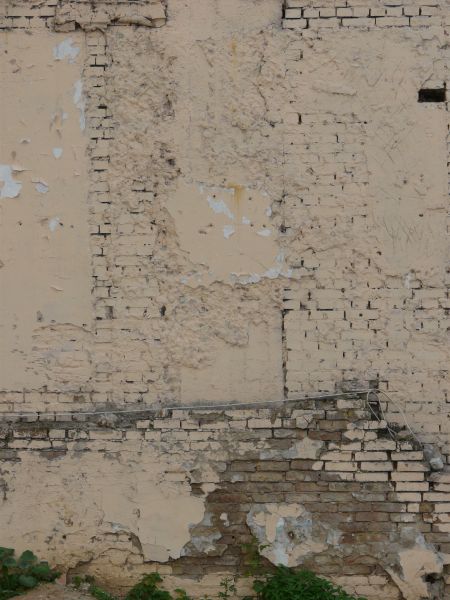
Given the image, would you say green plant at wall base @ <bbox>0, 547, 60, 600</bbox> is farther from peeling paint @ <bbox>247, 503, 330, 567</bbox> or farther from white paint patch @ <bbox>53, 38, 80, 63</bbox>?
white paint patch @ <bbox>53, 38, 80, 63</bbox>

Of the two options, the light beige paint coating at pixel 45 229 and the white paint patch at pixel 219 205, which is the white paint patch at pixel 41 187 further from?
the white paint patch at pixel 219 205

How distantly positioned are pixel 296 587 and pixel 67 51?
11.3 feet

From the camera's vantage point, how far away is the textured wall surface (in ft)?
14.7

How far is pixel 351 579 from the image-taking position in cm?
443

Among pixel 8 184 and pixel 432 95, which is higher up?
pixel 432 95

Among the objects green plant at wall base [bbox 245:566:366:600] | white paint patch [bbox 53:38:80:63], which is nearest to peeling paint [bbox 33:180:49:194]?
white paint patch [bbox 53:38:80:63]

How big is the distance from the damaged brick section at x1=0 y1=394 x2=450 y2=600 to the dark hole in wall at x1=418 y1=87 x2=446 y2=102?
187 centimetres

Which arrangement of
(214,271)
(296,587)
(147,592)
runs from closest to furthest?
(296,587)
(147,592)
(214,271)

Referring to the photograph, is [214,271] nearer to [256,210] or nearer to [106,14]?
[256,210]

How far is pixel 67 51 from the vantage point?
4.60m

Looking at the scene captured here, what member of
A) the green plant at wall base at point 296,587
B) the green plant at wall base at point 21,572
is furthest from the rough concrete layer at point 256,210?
the green plant at wall base at point 296,587

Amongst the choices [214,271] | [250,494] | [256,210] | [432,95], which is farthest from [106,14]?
[250,494]

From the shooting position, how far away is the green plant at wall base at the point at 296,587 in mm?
4227

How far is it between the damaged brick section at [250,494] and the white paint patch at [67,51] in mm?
2199
